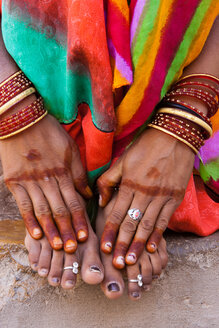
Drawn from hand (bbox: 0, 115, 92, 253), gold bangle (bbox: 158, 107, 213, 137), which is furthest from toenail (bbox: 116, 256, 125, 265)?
gold bangle (bbox: 158, 107, 213, 137)

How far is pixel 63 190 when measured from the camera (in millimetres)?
899

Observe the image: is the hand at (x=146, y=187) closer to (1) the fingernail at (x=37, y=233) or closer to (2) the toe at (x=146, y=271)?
(2) the toe at (x=146, y=271)

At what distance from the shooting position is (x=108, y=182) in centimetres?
93

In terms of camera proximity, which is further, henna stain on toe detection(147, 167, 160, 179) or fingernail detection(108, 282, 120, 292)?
henna stain on toe detection(147, 167, 160, 179)

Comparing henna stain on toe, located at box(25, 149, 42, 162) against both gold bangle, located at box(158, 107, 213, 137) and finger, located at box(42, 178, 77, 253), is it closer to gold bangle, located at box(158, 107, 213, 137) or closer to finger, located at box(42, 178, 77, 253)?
finger, located at box(42, 178, 77, 253)

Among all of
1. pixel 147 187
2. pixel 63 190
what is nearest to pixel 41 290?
Answer: pixel 63 190

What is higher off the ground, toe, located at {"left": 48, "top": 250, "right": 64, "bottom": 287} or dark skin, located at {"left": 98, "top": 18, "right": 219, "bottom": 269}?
dark skin, located at {"left": 98, "top": 18, "right": 219, "bottom": 269}

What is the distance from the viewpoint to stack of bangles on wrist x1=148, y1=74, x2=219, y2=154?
89 cm

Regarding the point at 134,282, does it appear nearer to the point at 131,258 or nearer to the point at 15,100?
the point at 131,258

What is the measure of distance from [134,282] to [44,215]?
0.28 m

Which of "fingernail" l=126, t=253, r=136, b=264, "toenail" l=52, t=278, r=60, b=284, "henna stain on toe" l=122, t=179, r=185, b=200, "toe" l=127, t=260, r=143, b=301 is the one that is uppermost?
"henna stain on toe" l=122, t=179, r=185, b=200

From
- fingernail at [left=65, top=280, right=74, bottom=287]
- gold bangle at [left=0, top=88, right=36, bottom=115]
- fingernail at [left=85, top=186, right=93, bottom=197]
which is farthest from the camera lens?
fingernail at [left=85, top=186, right=93, bottom=197]

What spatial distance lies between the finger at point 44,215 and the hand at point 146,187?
0.39ft

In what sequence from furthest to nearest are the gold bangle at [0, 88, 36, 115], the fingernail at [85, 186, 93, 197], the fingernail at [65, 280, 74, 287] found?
the fingernail at [85, 186, 93, 197] → the gold bangle at [0, 88, 36, 115] → the fingernail at [65, 280, 74, 287]
